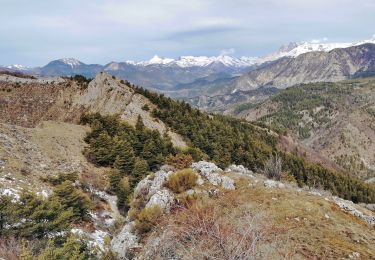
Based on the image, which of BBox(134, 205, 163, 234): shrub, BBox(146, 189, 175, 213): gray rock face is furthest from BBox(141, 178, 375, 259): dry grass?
BBox(146, 189, 175, 213): gray rock face

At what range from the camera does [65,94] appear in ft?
257

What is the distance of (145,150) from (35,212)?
29.7 m

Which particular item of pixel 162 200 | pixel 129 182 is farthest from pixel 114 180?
pixel 162 200

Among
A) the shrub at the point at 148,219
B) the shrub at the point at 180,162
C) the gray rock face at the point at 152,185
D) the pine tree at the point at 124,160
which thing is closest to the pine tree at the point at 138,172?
the pine tree at the point at 124,160

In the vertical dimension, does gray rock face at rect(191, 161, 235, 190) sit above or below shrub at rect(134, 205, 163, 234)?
above

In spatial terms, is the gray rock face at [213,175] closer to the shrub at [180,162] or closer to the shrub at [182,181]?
the shrub at [180,162]

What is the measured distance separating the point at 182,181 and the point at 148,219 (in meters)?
4.31

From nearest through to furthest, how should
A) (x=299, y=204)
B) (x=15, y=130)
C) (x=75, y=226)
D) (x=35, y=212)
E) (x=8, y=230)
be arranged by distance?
1. (x=299, y=204)
2. (x=8, y=230)
3. (x=35, y=212)
4. (x=75, y=226)
5. (x=15, y=130)

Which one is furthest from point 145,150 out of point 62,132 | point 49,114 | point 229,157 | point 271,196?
point 271,196

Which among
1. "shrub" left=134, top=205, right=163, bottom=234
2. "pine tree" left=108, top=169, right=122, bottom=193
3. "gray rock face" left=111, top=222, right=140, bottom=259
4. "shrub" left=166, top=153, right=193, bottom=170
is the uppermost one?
"shrub" left=166, top=153, right=193, bottom=170

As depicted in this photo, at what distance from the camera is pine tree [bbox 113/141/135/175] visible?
49062mm

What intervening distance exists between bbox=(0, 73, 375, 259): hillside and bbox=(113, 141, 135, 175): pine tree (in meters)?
0.13

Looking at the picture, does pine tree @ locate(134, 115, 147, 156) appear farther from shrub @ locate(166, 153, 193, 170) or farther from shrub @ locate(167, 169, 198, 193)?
shrub @ locate(167, 169, 198, 193)

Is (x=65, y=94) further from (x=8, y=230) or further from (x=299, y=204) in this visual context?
(x=299, y=204)
